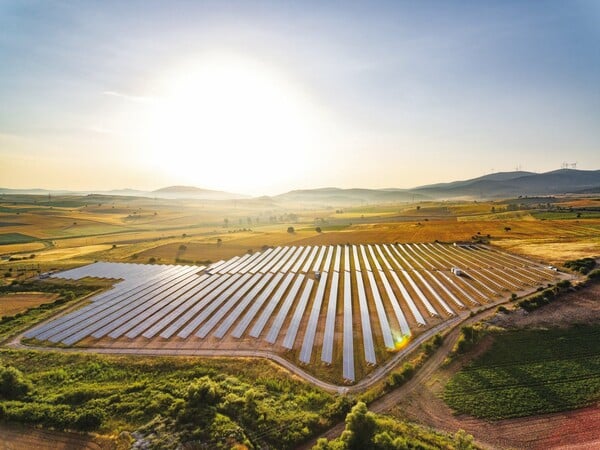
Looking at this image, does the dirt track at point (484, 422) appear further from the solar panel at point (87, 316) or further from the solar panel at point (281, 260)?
the solar panel at point (281, 260)

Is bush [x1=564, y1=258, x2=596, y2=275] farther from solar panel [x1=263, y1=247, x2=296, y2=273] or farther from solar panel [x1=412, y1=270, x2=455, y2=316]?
solar panel [x1=263, y1=247, x2=296, y2=273]

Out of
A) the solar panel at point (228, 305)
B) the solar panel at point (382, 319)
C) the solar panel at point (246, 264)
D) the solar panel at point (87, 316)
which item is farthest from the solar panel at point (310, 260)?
the solar panel at point (87, 316)

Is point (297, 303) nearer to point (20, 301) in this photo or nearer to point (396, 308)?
point (396, 308)

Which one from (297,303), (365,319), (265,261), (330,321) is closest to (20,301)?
(265,261)

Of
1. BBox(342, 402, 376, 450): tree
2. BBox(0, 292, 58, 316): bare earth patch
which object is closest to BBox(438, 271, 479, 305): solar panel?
BBox(342, 402, 376, 450): tree

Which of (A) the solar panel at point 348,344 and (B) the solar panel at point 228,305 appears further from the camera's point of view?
(B) the solar panel at point 228,305
